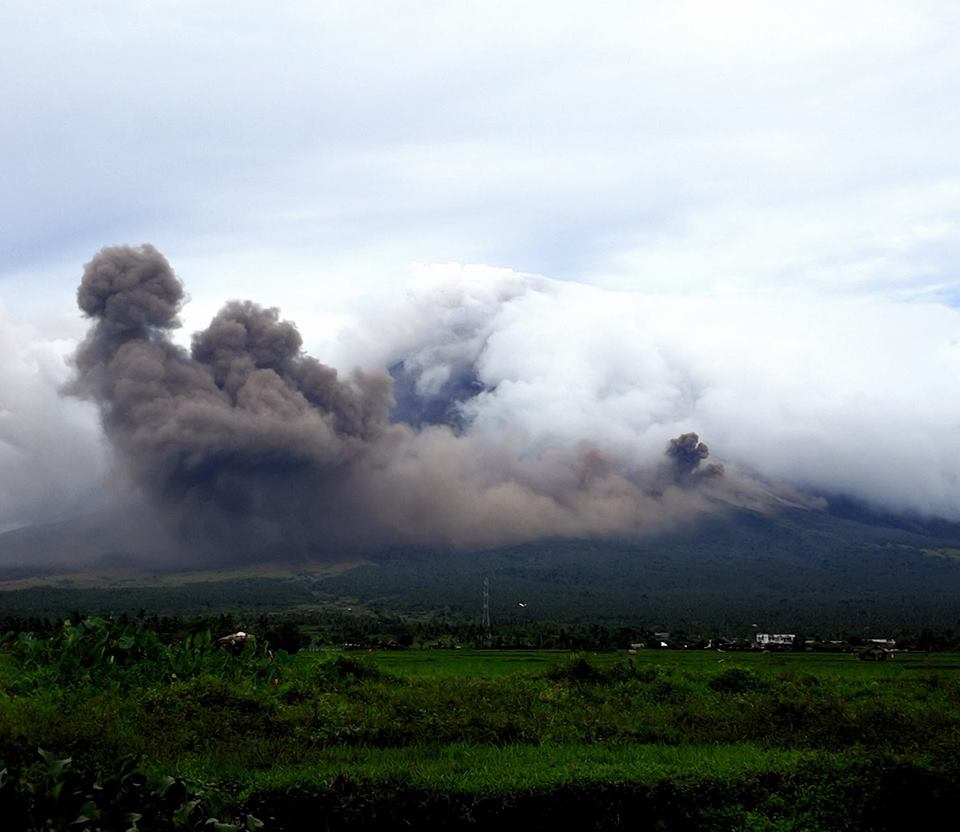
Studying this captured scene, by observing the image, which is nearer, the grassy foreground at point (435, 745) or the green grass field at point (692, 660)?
the grassy foreground at point (435, 745)

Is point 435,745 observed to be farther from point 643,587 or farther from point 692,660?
point 643,587

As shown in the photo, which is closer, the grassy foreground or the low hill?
the grassy foreground

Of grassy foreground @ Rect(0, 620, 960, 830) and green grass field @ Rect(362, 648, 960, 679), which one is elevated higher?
grassy foreground @ Rect(0, 620, 960, 830)

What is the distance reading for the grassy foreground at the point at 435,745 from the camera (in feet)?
24.1

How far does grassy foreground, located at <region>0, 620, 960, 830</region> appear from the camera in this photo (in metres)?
7.35

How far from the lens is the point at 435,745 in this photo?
30.1 ft

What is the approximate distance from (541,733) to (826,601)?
80097 millimetres

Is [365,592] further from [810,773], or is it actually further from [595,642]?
[810,773]

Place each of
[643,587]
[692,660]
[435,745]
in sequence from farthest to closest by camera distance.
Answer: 1. [643,587]
2. [692,660]
3. [435,745]

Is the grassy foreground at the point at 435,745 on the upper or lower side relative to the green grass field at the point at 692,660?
upper

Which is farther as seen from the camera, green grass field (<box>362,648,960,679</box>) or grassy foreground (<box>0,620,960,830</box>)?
green grass field (<box>362,648,960,679</box>)

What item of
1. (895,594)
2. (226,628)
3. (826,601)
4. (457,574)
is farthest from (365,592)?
(226,628)

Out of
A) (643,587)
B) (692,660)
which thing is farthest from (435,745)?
(643,587)

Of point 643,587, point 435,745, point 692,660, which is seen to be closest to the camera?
point 435,745
